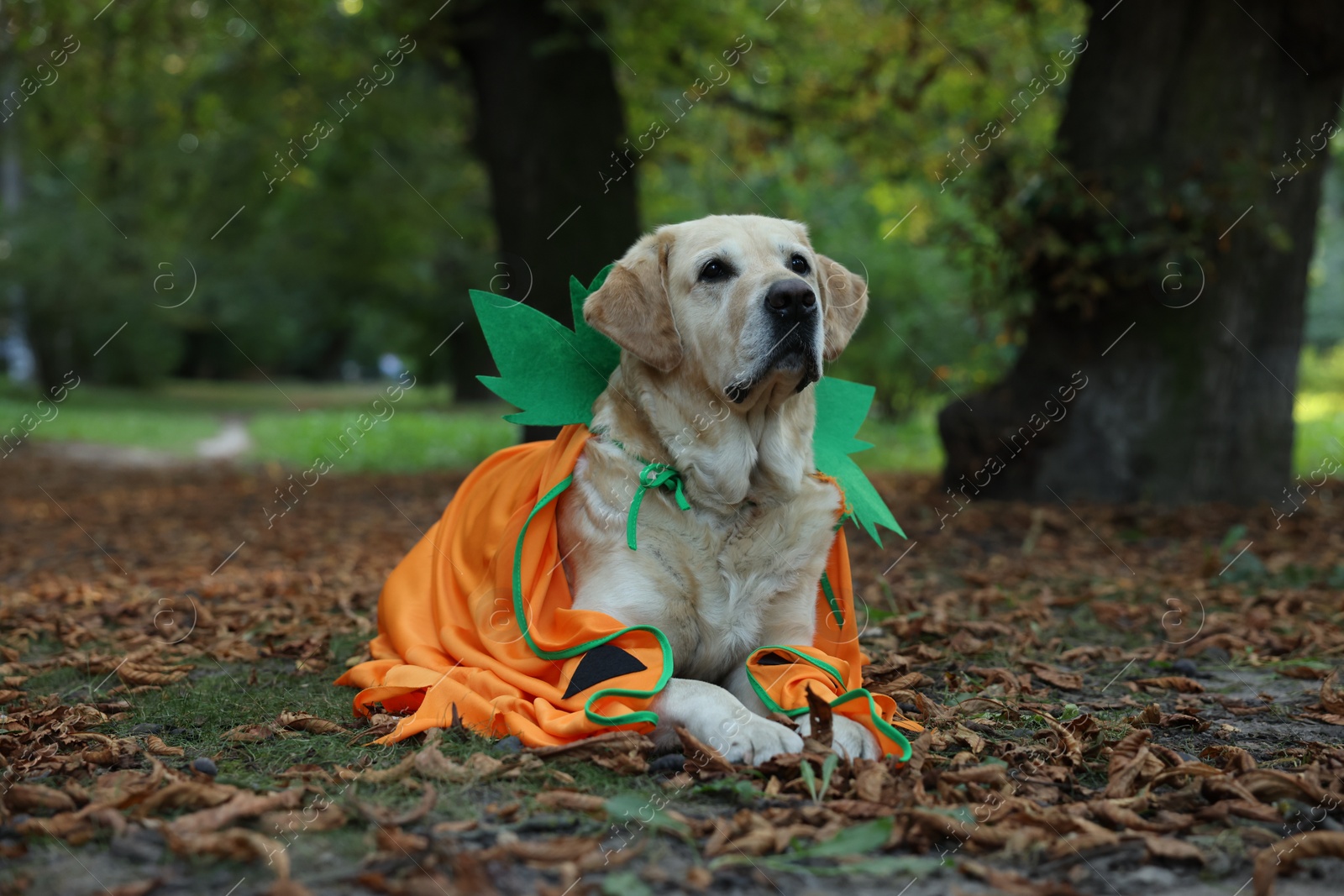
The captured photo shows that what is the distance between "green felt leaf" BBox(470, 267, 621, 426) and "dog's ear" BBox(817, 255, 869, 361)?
28.6 inches

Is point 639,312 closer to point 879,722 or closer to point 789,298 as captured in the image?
point 789,298

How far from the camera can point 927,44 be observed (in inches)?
398

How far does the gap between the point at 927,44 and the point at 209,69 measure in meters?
8.16

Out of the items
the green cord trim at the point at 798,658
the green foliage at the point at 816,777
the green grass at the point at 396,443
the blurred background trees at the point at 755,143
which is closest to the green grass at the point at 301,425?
the green grass at the point at 396,443

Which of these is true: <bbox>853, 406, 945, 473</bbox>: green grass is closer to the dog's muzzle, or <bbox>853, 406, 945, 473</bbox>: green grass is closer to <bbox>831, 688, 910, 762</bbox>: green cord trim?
the dog's muzzle

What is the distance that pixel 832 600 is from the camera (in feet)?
11.2

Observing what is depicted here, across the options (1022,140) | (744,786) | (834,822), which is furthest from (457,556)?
(1022,140)

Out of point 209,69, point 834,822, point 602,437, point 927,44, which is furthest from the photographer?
point 209,69

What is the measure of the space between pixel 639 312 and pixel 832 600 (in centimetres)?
110

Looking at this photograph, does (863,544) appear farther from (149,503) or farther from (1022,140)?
(149,503)

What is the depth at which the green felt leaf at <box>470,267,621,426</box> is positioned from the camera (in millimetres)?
3447

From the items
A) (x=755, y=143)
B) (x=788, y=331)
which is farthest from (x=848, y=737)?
(x=755, y=143)

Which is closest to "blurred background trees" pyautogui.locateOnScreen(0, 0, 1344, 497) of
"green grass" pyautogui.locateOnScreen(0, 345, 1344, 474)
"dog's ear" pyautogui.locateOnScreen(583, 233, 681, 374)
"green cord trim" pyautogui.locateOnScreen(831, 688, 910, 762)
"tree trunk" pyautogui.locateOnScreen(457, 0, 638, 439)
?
"tree trunk" pyautogui.locateOnScreen(457, 0, 638, 439)

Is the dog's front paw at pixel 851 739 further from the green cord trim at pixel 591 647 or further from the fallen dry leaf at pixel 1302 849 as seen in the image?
the fallen dry leaf at pixel 1302 849
